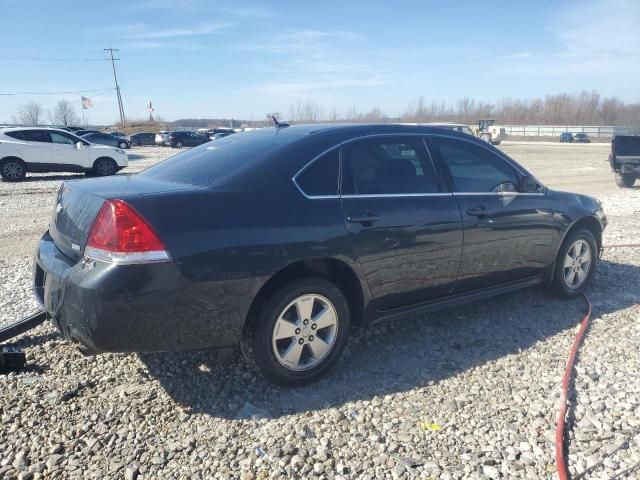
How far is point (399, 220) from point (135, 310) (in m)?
1.83

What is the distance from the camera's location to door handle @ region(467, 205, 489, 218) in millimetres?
4109

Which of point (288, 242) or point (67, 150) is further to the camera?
point (67, 150)

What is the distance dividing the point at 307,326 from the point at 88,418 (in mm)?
1385

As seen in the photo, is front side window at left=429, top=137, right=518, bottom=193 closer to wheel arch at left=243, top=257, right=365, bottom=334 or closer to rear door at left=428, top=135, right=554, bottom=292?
rear door at left=428, top=135, right=554, bottom=292

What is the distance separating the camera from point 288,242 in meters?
3.18

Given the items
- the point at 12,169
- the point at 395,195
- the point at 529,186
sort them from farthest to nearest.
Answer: the point at 12,169, the point at 529,186, the point at 395,195

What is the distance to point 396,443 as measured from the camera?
9.48ft

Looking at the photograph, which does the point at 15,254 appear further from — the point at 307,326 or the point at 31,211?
the point at 307,326

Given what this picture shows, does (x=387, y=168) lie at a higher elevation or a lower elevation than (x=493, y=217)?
higher

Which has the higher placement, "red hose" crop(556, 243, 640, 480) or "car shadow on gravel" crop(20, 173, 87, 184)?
"car shadow on gravel" crop(20, 173, 87, 184)

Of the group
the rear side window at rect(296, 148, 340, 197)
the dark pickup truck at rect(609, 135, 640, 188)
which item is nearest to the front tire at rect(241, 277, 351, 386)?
the rear side window at rect(296, 148, 340, 197)

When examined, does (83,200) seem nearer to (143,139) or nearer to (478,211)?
(478,211)

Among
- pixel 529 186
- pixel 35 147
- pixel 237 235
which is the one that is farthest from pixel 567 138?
pixel 237 235

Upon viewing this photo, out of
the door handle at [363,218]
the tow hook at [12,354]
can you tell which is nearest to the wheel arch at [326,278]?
the door handle at [363,218]
